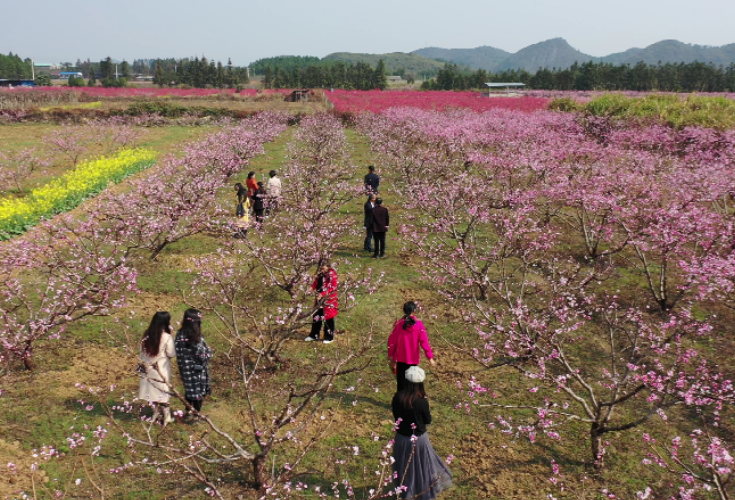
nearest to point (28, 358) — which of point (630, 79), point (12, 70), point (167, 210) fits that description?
point (167, 210)

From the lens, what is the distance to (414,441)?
17.7 ft

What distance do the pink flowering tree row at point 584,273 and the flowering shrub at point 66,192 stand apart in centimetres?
1296

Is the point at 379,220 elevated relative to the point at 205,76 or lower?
lower

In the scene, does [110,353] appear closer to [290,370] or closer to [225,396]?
[225,396]

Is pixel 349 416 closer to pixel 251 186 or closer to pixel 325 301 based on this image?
pixel 325 301

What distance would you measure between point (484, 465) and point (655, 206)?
405 inches

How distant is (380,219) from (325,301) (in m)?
5.10

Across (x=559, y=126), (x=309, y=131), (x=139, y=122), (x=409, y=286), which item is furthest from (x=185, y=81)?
(x=409, y=286)

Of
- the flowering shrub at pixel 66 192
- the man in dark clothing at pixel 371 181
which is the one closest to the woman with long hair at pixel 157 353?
the flowering shrub at pixel 66 192

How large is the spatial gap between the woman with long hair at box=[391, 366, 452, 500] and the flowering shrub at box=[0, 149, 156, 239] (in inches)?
588

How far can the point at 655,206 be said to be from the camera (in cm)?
1296

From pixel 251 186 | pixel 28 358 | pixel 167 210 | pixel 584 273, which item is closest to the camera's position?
pixel 28 358

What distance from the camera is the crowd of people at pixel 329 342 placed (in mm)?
5355

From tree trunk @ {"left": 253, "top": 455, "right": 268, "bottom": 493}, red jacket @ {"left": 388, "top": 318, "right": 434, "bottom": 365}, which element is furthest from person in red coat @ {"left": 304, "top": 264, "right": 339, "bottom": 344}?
tree trunk @ {"left": 253, "top": 455, "right": 268, "bottom": 493}
